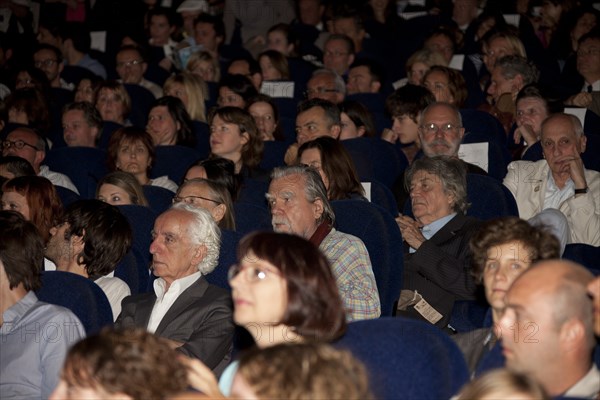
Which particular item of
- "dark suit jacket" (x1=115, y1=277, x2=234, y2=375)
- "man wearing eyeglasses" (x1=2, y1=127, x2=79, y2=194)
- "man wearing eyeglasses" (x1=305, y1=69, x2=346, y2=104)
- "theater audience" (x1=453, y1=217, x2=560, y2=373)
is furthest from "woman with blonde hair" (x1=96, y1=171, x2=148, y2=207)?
"man wearing eyeglasses" (x1=305, y1=69, x2=346, y2=104)

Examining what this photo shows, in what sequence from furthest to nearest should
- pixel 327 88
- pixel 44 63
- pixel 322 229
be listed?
pixel 44 63 < pixel 327 88 < pixel 322 229

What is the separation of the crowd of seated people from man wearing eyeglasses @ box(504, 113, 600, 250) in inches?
0.5

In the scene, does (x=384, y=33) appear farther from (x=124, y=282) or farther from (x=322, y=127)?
(x=124, y=282)

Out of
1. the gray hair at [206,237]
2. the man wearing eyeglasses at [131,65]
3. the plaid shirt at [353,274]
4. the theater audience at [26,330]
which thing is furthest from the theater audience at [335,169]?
the man wearing eyeglasses at [131,65]

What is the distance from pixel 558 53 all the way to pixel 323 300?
656cm

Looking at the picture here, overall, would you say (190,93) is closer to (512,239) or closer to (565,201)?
(565,201)

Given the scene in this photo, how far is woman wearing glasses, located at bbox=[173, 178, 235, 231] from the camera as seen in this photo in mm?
4402

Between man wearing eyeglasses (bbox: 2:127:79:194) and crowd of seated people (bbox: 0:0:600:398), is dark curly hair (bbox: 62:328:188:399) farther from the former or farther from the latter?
man wearing eyeglasses (bbox: 2:127:79:194)

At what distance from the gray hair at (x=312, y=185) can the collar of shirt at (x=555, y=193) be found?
1460 millimetres

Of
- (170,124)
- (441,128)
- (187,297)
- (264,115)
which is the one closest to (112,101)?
(170,124)

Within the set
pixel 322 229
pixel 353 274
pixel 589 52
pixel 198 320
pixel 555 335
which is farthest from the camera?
pixel 589 52

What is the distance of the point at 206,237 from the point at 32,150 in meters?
2.42

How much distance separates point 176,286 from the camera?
12.1 ft

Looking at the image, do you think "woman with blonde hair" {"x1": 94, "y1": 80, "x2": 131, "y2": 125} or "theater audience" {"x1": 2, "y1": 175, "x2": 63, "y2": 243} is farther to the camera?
"woman with blonde hair" {"x1": 94, "y1": 80, "x2": 131, "y2": 125}
